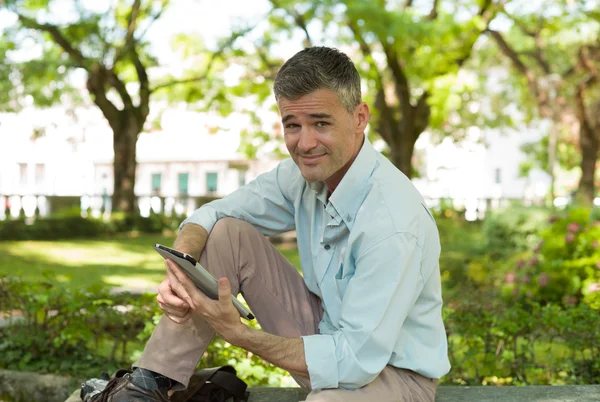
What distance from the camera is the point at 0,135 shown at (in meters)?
43.9

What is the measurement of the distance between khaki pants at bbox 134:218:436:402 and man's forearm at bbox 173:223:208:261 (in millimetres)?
33

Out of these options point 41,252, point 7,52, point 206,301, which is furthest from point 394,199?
point 7,52

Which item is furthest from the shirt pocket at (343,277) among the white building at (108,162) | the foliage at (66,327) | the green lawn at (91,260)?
the white building at (108,162)

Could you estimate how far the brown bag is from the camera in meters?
2.79

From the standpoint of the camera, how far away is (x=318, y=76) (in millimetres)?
2498

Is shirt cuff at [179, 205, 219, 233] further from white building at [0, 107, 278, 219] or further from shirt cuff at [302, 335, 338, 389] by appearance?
white building at [0, 107, 278, 219]

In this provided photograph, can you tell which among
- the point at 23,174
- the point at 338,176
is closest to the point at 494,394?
the point at 338,176

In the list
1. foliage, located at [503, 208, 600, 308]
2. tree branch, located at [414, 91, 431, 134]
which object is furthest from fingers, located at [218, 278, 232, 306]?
tree branch, located at [414, 91, 431, 134]

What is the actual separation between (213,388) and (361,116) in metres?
1.22

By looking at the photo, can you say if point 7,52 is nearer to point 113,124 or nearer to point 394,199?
point 113,124

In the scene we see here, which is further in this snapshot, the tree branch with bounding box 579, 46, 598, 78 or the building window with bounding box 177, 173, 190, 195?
the building window with bounding box 177, 173, 190, 195

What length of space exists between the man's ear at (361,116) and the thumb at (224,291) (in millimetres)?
796

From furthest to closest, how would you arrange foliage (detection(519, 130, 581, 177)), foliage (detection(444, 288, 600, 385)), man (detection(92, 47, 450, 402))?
foliage (detection(519, 130, 581, 177)) < foliage (detection(444, 288, 600, 385)) < man (detection(92, 47, 450, 402))

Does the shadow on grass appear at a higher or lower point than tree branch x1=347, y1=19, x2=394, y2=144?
lower
